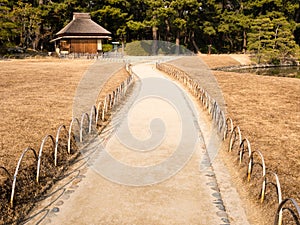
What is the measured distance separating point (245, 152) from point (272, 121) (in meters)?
3.79

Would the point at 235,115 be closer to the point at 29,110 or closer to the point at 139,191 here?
the point at 139,191

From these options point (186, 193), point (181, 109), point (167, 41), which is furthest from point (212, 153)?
point (167, 41)

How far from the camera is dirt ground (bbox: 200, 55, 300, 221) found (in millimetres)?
6891

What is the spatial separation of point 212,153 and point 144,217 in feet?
12.2

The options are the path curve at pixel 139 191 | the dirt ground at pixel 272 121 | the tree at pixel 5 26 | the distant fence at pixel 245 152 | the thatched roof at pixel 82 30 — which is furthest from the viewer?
the thatched roof at pixel 82 30

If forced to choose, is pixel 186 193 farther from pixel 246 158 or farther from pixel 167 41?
pixel 167 41

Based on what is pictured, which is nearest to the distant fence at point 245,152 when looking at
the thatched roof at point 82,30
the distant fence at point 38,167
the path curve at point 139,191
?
the path curve at point 139,191

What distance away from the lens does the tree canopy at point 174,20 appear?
42719 mm

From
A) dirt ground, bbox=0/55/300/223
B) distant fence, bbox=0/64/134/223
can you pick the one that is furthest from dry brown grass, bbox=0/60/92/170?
distant fence, bbox=0/64/134/223

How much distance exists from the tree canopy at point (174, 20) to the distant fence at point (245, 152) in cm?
2900

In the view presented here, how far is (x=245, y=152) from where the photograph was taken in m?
8.09

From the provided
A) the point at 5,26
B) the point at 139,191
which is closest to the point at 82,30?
the point at 5,26

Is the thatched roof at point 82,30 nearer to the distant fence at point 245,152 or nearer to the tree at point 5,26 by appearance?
the tree at point 5,26

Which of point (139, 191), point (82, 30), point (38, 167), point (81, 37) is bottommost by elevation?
point (139, 191)
